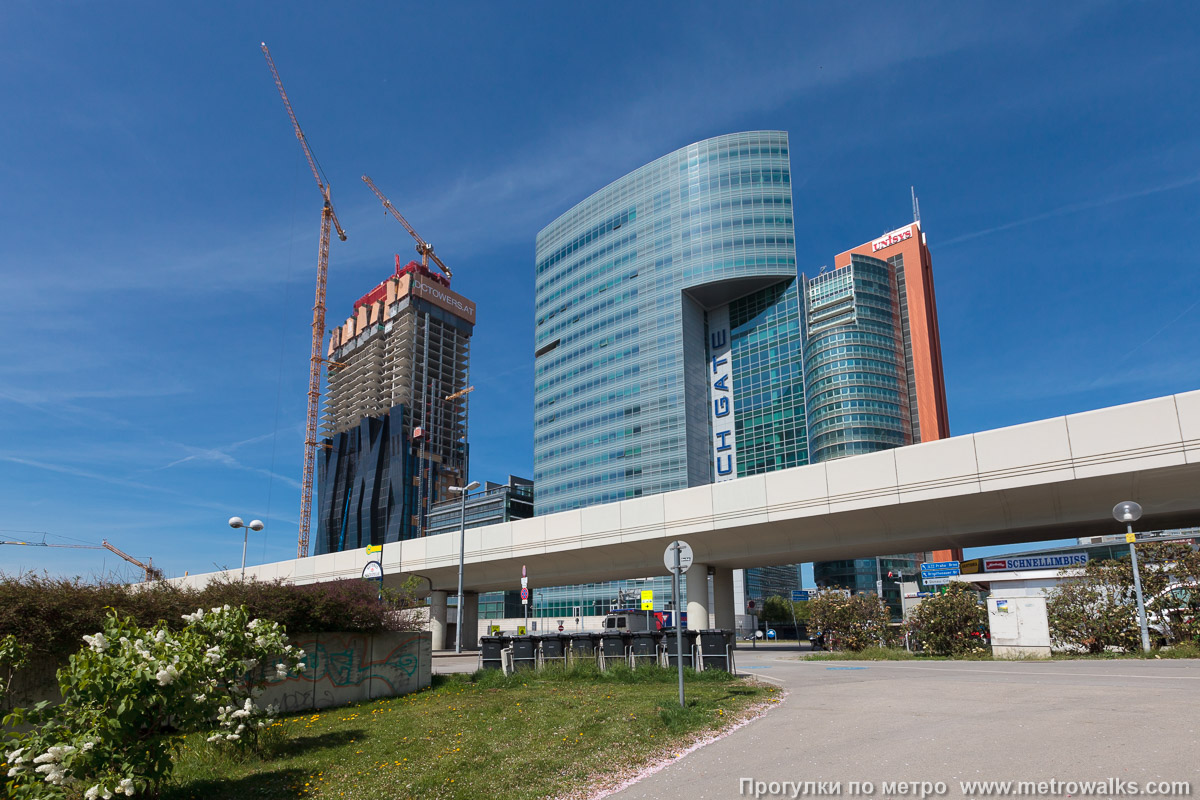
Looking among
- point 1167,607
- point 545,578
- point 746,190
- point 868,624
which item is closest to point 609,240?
point 746,190

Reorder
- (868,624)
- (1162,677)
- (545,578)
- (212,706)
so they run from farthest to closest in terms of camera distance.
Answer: (545,578)
(868,624)
(1162,677)
(212,706)

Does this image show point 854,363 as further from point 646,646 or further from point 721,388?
point 646,646

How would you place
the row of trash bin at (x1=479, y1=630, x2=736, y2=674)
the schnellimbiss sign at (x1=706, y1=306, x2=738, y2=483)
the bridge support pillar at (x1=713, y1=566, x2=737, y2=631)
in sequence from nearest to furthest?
1. the row of trash bin at (x1=479, y1=630, x2=736, y2=674)
2. the bridge support pillar at (x1=713, y1=566, x2=737, y2=631)
3. the schnellimbiss sign at (x1=706, y1=306, x2=738, y2=483)

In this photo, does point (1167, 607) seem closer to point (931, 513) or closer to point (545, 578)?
point (931, 513)

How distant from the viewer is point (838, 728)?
1040 cm

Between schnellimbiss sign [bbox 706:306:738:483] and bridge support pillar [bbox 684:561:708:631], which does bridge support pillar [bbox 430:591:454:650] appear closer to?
bridge support pillar [bbox 684:561:708:631]

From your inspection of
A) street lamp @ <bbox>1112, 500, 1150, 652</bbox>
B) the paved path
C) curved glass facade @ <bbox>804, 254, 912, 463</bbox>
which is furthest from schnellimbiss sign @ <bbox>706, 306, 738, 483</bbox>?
the paved path

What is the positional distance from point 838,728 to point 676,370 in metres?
101

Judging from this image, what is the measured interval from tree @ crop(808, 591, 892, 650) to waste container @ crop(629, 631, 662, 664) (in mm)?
14686

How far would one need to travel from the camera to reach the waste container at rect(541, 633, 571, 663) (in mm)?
21289

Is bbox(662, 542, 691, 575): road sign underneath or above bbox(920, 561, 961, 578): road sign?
above

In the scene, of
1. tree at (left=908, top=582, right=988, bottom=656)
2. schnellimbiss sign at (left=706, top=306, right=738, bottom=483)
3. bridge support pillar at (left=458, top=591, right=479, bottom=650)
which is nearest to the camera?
tree at (left=908, top=582, right=988, bottom=656)

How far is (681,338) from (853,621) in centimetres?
8171

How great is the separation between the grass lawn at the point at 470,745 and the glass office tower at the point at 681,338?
90142 millimetres
